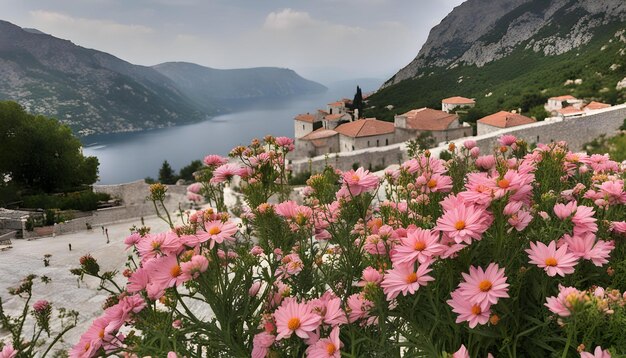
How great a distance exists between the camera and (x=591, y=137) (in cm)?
2458

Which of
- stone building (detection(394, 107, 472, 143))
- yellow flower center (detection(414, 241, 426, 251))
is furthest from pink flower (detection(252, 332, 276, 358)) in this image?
stone building (detection(394, 107, 472, 143))

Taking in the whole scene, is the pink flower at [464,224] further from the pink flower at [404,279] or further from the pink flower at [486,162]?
the pink flower at [486,162]

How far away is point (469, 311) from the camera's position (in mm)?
1382

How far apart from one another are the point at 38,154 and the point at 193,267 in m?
33.0

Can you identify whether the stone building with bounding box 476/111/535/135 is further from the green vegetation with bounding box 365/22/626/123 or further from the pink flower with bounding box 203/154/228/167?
the pink flower with bounding box 203/154/228/167

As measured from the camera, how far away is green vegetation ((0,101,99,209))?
2647 cm

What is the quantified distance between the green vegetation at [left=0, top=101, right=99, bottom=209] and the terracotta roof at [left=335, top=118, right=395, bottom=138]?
22.1 meters

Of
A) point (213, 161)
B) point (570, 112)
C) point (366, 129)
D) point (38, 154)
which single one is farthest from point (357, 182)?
point (570, 112)

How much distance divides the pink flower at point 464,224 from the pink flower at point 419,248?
0.21 feet

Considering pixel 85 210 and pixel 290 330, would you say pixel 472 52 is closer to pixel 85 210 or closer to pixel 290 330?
pixel 85 210

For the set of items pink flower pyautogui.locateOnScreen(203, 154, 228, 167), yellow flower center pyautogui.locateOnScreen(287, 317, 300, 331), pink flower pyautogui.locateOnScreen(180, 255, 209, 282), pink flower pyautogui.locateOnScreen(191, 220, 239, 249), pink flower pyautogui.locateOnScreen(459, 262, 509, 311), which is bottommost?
yellow flower center pyautogui.locateOnScreen(287, 317, 300, 331)

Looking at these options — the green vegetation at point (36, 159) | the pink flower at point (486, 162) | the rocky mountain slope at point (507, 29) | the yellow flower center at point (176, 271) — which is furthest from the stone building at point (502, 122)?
the rocky mountain slope at point (507, 29)

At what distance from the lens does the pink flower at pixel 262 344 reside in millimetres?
1610

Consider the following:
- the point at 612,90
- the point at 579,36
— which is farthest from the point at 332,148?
the point at 579,36
